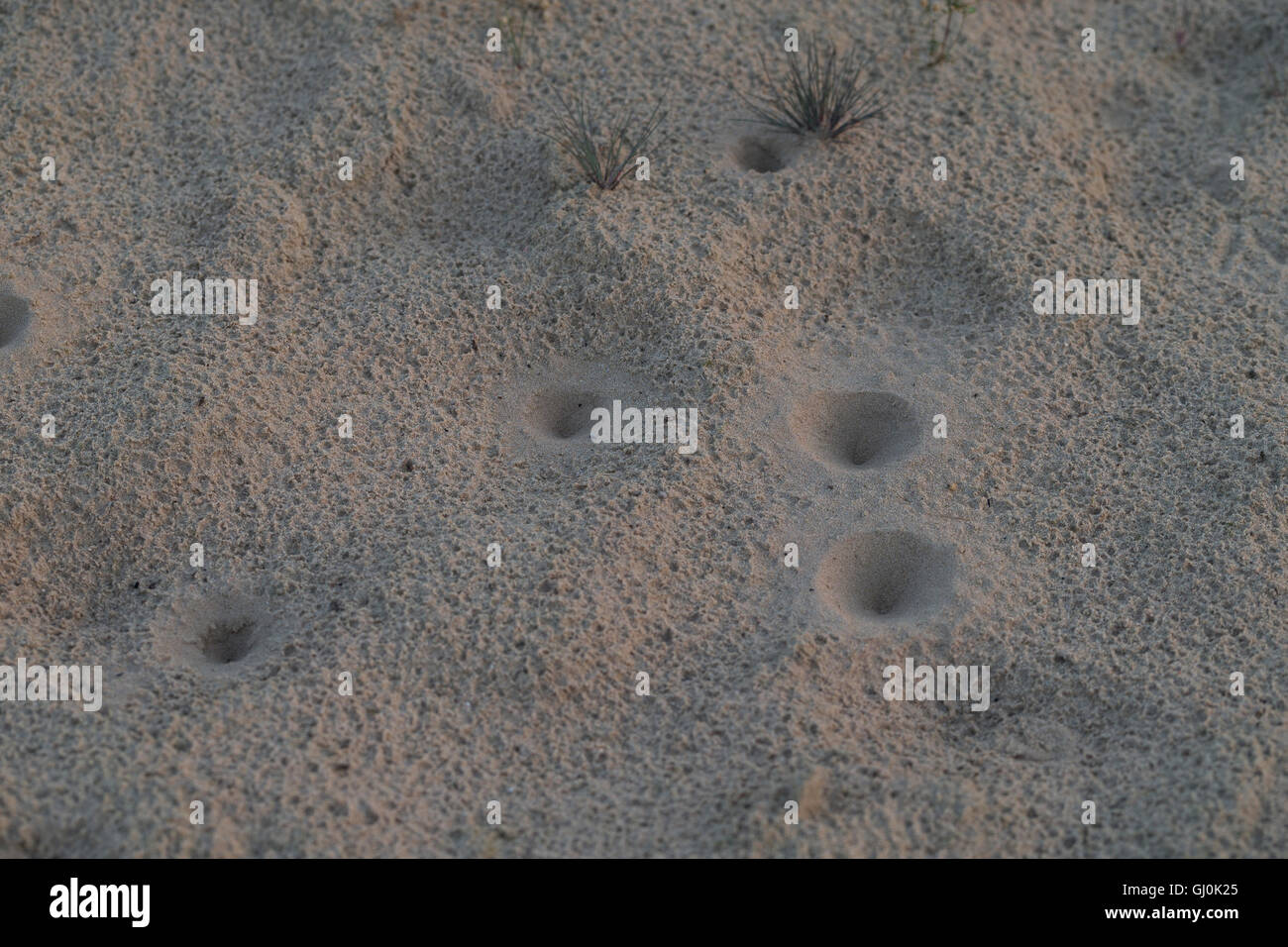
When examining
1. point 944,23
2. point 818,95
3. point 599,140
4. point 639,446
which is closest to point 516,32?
point 599,140

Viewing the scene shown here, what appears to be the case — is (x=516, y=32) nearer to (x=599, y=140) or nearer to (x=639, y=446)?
(x=599, y=140)

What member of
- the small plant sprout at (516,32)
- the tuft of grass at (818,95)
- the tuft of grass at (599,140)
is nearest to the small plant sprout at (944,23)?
the tuft of grass at (818,95)

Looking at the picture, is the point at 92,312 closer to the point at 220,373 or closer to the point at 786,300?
the point at 220,373

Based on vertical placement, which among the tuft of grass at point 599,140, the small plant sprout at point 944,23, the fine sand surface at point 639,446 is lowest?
the fine sand surface at point 639,446

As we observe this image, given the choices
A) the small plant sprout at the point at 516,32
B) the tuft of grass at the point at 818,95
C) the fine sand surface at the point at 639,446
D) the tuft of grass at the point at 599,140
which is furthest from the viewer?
the small plant sprout at the point at 516,32

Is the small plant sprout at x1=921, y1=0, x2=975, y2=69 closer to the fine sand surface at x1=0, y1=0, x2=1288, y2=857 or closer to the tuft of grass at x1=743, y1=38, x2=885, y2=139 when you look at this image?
the fine sand surface at x1=0, y1=0, x2=1288, y2=857

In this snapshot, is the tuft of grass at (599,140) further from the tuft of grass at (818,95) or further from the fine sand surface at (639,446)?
the tuft of grass at (818,95)

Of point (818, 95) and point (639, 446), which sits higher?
point (818, 95)
